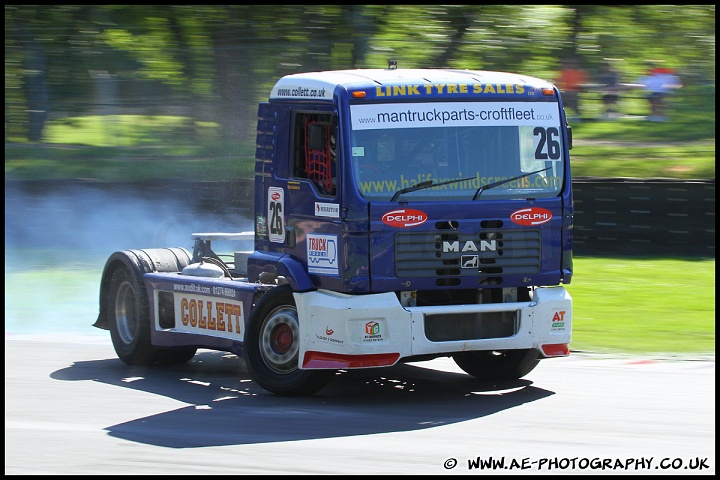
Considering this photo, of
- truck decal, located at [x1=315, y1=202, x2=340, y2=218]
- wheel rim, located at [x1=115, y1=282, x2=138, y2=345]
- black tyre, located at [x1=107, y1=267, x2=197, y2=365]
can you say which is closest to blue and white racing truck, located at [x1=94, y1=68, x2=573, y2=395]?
truck decal, located at [x1=315, y1=202, x2=340, y2=218]


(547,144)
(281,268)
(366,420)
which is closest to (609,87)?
(547,144)

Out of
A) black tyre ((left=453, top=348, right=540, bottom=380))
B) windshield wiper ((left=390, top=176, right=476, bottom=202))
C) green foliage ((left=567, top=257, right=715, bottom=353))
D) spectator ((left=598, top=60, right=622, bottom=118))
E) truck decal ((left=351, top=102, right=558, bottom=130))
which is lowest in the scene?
black tyre ((left=453, top=348, right=540, bottom=380))

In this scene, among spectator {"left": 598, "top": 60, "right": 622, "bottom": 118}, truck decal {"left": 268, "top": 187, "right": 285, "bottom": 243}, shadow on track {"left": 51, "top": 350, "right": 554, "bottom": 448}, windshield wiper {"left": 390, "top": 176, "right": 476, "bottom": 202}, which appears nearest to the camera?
shadow on track {"left": 51, "top": 350, "right": 554, "bottom": 448}

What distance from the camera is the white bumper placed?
8.18m

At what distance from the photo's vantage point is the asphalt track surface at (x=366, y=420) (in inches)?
259

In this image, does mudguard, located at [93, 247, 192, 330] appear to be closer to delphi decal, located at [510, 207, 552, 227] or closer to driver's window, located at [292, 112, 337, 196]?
driver's window, located at [292, 112, 337, 196]

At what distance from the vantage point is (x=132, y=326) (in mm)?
10430

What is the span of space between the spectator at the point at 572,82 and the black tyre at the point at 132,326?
41.6 feet

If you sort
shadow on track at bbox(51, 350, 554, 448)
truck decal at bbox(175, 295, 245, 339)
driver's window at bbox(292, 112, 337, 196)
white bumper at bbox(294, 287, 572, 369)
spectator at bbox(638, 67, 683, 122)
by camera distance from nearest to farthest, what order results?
shadow on track at bbox(51, 350, 554, 448) < white bumper at bbox(294, 287, 572, 369) < driver's window at bbox(292, 112, 337, 196) < truck decal at bbox(175, 295, 245, 339) < spectator at bbox(638, 67, 683, 122)

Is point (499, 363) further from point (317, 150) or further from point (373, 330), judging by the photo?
point (317, 150)

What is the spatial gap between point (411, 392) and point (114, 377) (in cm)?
254

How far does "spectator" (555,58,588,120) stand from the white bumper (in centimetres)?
1356

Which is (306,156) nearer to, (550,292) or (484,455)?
(550,292)

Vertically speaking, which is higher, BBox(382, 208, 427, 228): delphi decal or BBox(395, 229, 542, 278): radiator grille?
BBox(382, 208, 427, 228): delphi decal
